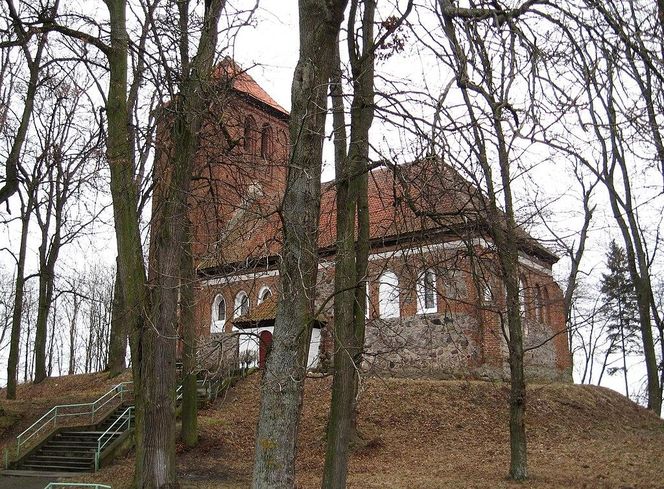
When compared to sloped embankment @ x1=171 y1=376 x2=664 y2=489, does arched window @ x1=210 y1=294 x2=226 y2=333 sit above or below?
above

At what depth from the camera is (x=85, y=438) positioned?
54.6 ft

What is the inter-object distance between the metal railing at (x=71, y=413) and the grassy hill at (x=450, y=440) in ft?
8.41

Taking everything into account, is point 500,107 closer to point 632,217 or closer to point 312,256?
point 312,256

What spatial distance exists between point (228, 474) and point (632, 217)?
14652 millimetres

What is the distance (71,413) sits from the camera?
18.0m

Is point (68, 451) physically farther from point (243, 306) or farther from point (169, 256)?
point (169, 256)

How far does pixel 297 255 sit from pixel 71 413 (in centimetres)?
1491

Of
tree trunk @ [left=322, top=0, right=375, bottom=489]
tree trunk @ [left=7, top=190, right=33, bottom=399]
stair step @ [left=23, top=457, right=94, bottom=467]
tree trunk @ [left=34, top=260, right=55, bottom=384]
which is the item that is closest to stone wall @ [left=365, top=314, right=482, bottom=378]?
stair step @ [left=23, top=457, right=94, bottom=467]

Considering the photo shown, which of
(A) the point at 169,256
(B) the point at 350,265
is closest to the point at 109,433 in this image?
(A) the point at 169,256

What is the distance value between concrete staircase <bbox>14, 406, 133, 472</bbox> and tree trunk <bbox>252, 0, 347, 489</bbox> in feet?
37.5

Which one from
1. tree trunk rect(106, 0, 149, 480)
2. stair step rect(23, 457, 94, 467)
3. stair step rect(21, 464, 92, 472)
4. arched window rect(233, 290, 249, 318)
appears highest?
tree trunk rect(106, 0, 149, 480)

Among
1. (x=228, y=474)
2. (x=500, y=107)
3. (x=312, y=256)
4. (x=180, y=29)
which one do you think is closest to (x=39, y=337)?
(x=228, y=474)

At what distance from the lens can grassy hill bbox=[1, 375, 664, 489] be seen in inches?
471

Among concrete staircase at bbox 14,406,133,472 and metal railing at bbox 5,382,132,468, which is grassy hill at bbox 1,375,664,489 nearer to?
concrete staircase at bbox 14,406,133,472
